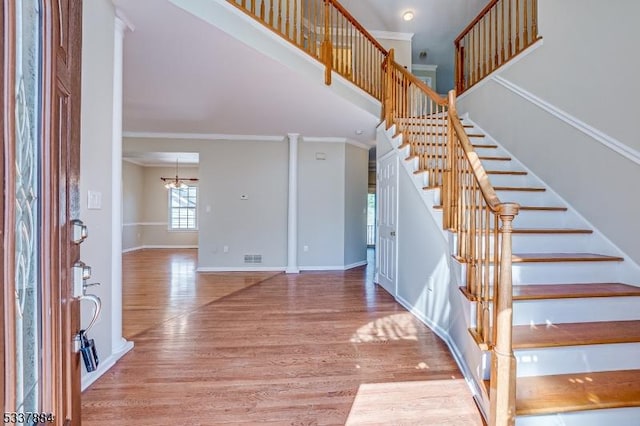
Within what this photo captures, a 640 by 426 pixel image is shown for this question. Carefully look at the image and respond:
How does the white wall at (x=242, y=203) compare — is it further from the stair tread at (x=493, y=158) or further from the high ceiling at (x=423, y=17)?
the stair tread at (x=493, y=158)

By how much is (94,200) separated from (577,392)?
9.74 feet

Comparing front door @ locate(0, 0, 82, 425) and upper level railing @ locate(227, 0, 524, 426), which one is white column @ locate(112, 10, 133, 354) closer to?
upper level railing @ locate(227, 0, 524, 426)

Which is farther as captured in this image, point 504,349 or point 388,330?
point 388,330

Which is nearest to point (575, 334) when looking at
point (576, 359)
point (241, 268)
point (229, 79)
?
point (576, 359)

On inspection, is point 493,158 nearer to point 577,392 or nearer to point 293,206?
point 577,392

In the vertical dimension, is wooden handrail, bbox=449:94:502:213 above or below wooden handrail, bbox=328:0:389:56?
below

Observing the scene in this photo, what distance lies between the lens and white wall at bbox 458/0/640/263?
7.17ft

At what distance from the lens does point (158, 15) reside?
2217 millimetres

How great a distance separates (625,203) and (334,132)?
3832mm

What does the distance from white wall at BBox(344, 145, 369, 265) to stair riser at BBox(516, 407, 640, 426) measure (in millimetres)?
4370

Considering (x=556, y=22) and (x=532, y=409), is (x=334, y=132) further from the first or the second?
(x=532, y=409)

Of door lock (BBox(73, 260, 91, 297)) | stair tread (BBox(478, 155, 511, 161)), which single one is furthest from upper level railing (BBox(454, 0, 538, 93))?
door lock (BBox(73, 260, 91, 297))

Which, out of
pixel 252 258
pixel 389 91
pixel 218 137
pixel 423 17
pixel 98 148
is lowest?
pixel 252 258

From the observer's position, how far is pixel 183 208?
Result: 9.30 meters
